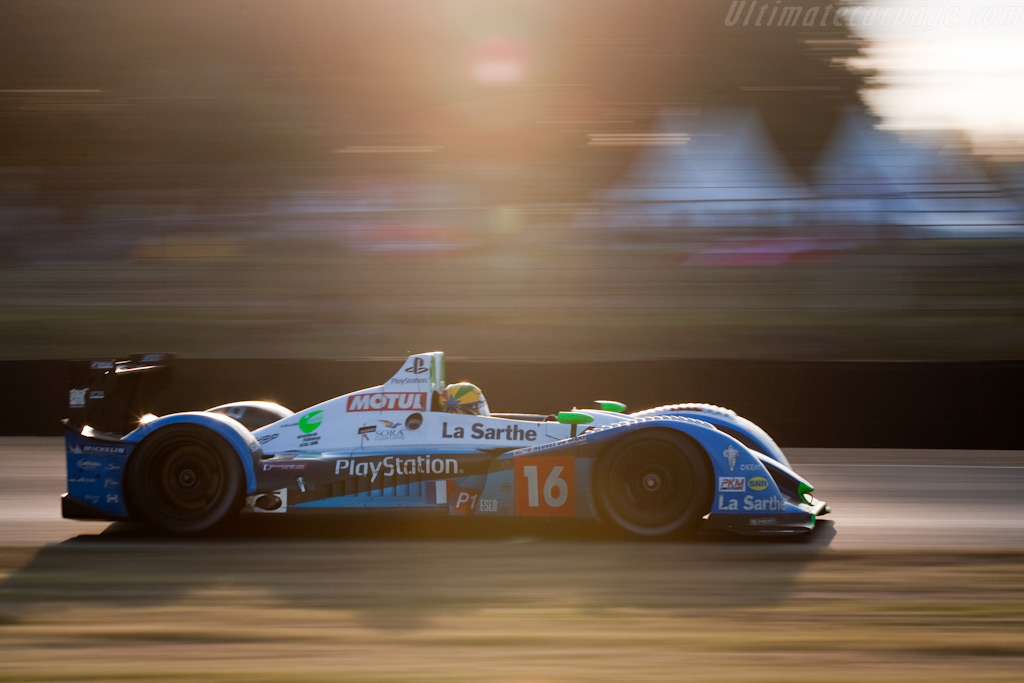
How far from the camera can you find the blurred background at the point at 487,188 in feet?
63.8

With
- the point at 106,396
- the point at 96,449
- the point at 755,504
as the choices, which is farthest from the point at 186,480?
the point at 755,504

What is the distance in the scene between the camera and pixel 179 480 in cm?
729

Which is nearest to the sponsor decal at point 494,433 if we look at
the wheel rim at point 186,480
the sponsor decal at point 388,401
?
the sponsor decal at point 388,401

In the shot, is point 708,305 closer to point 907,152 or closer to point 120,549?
Answer: point 907,152

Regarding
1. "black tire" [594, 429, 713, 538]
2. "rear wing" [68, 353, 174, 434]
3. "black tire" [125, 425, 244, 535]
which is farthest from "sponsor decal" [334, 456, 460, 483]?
"rear wing" [68, 353, 174, 434]

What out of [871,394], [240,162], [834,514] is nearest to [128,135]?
[240,162]

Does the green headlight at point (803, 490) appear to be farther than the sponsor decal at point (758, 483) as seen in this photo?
Yes

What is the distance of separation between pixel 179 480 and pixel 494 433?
6.61ft

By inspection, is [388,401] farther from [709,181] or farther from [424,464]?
[709,181]

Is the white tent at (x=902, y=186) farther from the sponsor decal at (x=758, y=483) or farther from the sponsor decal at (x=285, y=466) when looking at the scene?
the sponsor decal at (x=285, y=466)

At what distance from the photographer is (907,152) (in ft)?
74.1

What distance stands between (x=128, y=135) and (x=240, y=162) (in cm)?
286

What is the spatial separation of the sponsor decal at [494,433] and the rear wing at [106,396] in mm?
2055

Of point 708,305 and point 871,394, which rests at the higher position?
point 708,305
